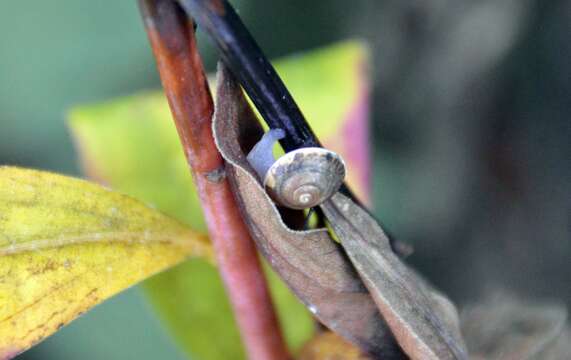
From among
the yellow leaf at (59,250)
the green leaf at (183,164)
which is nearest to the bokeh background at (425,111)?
the green leaf at (183,164)

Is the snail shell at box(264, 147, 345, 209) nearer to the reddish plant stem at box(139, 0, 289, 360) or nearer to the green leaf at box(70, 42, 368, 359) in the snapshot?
the reddish plant stem at box(139, 0, 289, 360)

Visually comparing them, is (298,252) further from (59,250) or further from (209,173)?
(59,250)

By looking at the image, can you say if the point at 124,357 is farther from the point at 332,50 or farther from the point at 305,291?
the point at 305,291

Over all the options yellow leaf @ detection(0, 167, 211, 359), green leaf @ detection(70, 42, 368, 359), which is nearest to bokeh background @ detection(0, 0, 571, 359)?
green leaf @ detection(70, 42, 368, 359)

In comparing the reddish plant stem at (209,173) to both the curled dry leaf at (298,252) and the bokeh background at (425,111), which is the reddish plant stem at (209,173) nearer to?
the curled dry leaf at (298,252)

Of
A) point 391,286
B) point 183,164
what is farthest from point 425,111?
point 391,286

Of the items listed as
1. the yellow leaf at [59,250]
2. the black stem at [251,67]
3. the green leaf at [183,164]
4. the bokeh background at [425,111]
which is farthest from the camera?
the bokeh background at [425,111]

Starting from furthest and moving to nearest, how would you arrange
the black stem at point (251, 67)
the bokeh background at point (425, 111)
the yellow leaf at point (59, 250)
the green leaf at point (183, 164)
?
the bokeh background at point (425, 111)
the green leaf at point (183, 164)
the yellow leaf at point (59, 250)
the black stem at point (251, 67)
